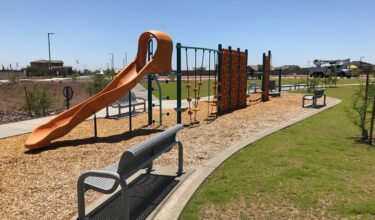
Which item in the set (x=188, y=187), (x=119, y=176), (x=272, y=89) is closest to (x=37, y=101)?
(x=188, y=187)

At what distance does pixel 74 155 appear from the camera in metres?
6.61

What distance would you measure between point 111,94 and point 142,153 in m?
4.55

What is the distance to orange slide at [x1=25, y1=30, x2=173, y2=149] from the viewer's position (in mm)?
7512

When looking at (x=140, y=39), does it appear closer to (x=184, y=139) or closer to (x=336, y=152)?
(x=184, y=139)

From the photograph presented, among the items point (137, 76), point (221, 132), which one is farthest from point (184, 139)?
point (137, 76)

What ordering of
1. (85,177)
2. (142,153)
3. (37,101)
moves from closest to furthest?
(85,177) < (142,153) < (37,101)

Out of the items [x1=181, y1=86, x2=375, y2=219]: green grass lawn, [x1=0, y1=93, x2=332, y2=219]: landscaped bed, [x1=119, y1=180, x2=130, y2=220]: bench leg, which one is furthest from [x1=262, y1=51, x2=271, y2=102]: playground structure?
[x1=119, y1=180, x2=130, y2=220]: bench leg

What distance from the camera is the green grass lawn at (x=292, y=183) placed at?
12.6ft

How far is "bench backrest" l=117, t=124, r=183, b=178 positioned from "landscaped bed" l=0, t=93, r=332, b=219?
935 mm

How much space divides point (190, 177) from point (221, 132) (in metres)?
3.90

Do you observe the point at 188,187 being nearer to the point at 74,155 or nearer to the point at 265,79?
the point at 74,155

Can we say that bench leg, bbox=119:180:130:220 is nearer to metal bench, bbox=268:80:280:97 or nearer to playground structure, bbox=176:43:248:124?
playground structure, bbox=176:43:248:124

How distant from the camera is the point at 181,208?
392 centimetres

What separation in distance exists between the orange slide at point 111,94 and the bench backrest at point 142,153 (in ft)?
11.1
